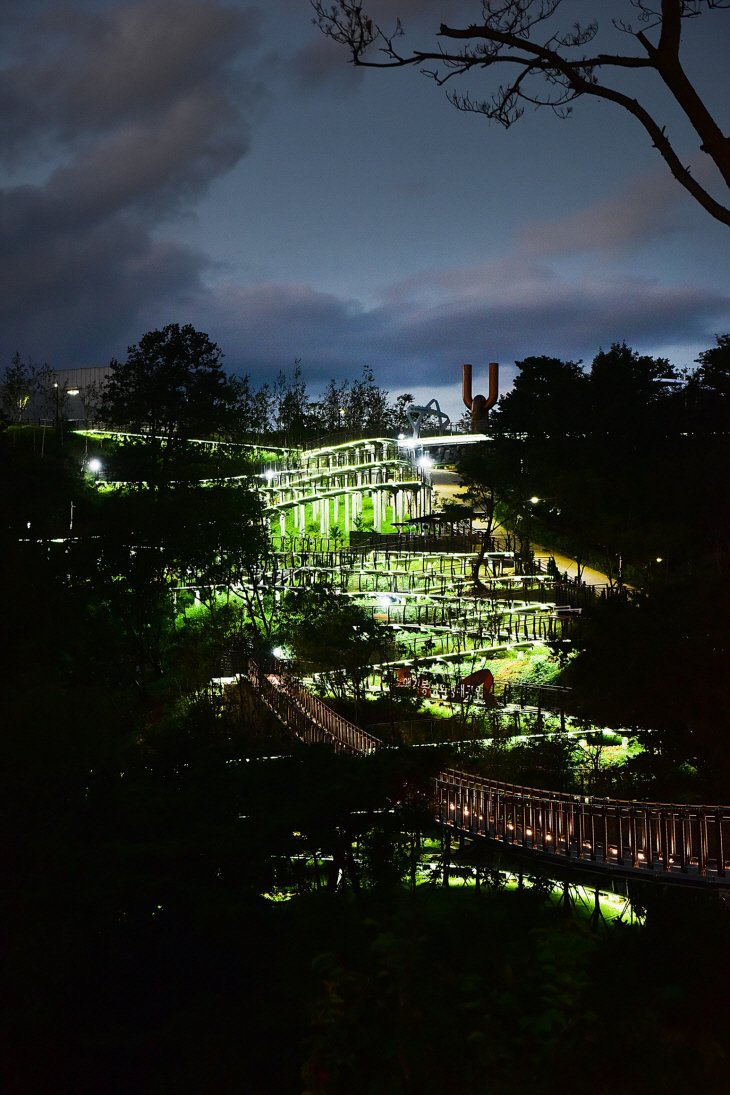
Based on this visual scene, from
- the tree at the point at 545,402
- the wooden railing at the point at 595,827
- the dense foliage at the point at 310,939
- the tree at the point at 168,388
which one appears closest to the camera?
the dense foliage at the point at 310,939

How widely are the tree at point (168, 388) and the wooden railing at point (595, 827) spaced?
37009 millimetres

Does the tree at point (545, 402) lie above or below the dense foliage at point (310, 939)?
above

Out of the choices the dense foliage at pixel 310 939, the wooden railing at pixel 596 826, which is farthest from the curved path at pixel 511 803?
the dense foliage at pixel 310 939

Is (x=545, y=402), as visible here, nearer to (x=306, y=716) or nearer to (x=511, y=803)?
(x=306, y=716)

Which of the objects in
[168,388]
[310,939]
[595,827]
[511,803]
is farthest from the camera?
[168,388]

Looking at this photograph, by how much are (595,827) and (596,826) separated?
0.14m

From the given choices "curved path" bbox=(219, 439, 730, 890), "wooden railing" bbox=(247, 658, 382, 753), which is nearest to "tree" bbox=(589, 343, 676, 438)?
"curved path" bbox=(219, 439, 730, 890)

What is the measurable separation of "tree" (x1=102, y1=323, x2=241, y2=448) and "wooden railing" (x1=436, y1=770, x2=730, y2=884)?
37044 millimetres

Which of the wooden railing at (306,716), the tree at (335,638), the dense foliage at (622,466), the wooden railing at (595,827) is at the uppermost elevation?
the dense foliage at (622,466)

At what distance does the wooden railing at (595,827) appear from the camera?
12.1 metres

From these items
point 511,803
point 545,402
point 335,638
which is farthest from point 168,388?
point 511,803

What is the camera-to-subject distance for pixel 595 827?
13172mm

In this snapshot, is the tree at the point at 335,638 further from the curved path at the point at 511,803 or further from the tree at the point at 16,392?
the tree at the point at 16,392

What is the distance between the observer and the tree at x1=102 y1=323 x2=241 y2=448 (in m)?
48.0
